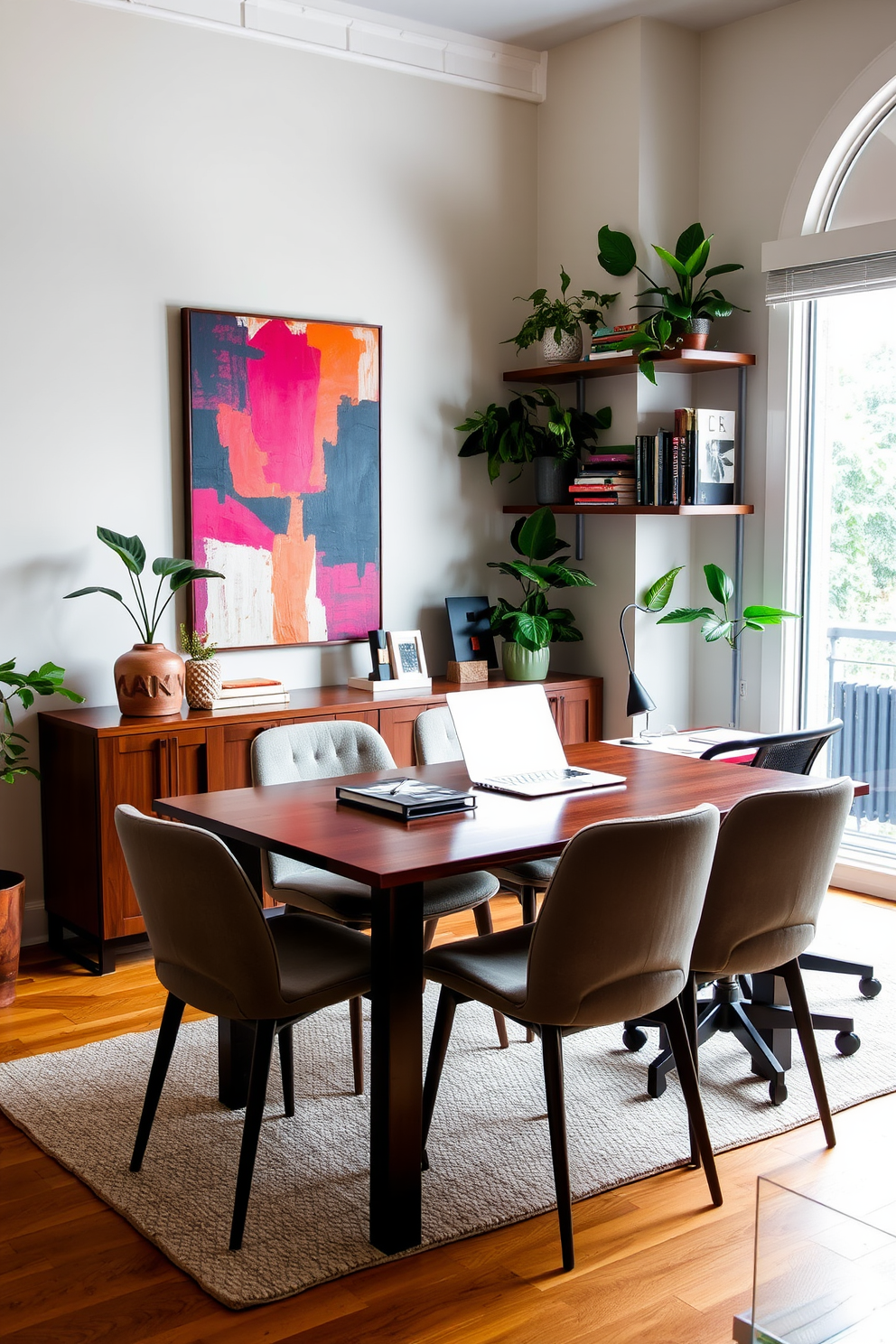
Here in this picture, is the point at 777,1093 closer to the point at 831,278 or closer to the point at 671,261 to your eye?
the point at 831,278

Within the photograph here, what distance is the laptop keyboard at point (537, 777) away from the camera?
320cm

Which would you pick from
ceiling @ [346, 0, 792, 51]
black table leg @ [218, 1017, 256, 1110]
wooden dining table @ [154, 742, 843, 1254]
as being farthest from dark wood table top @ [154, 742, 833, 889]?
ceiling @ [346, 0, 792, 51]

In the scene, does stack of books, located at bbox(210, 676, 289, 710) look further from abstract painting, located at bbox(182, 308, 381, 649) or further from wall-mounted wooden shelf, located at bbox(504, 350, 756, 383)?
wall-mounted wooden shelf, located at bbox(504, 350, 756, 383)

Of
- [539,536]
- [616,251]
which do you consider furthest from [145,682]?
[616,251]

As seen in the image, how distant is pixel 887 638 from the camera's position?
4922 mm

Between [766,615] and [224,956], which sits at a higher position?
[766,615]

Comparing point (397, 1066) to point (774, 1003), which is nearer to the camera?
point (397, 1066)

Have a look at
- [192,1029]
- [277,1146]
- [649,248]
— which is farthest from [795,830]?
[649,248]

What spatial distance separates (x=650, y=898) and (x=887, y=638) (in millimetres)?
2846

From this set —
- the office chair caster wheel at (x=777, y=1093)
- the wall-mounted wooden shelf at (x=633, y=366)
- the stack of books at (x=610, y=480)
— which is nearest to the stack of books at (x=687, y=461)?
the stack of books at (x=610, y=480)

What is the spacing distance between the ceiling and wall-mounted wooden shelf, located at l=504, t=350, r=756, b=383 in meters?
1.31

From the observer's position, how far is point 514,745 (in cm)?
325

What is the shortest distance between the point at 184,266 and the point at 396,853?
2908mm

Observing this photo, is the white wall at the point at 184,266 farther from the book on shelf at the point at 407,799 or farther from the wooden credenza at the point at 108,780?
the book on shelf at the point at 407,799
